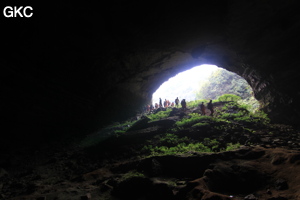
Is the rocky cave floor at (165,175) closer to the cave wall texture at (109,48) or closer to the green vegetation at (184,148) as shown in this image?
the green vegetation at (184,148)

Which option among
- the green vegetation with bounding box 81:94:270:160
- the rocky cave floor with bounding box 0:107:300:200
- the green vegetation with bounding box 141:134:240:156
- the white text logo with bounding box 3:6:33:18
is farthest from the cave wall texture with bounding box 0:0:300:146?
the green vegetation with bounding box 141:134:240:156

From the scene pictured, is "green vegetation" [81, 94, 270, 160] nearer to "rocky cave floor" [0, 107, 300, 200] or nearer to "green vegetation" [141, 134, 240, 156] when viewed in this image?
"green vegetation" [141, 134, 240, 156]

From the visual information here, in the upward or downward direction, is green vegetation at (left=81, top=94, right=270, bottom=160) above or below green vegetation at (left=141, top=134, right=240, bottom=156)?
above

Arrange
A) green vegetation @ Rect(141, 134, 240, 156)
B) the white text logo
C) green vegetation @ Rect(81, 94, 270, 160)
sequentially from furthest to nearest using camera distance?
green vegetation @ Rect(81, 94, 270, 160)
green vegetation @ Rect(141, 134, 240, 156)
the white text logo

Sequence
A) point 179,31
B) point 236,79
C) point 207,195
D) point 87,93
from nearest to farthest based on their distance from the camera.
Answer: point 207,195 → point 179,31 → point 87,93 → point 236,79

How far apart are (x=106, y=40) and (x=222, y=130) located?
1005cm

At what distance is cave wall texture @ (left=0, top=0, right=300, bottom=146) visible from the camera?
966 cm

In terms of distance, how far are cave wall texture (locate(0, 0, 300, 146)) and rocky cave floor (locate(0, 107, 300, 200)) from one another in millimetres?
3405

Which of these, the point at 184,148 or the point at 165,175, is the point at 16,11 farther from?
the point at 184,148

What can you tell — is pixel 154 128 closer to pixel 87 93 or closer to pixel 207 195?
pixel 87 93

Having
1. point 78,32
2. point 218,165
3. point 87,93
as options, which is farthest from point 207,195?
point 87,93

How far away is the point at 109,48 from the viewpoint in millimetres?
12891

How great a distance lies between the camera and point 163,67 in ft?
67.7

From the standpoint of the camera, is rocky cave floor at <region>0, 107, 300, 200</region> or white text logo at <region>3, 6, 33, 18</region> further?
white text logo at <region>3, 6, 33, 18</region>
